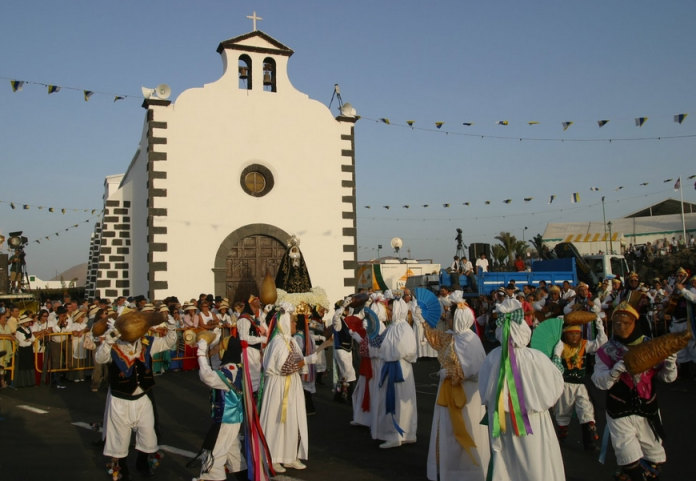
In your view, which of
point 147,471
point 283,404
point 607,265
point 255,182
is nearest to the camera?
point 147,471

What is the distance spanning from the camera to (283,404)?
7215mm

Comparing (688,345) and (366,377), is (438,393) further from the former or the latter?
(688,345)

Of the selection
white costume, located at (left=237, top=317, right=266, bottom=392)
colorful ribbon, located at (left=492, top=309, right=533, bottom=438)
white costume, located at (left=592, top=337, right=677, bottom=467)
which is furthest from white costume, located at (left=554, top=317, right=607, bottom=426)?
white costume, located at (left=237, top=317, right=266, bottom=392)

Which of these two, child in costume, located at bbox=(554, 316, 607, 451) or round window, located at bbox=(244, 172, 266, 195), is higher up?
round window, located at bbox=(244, 172, 266, 195)

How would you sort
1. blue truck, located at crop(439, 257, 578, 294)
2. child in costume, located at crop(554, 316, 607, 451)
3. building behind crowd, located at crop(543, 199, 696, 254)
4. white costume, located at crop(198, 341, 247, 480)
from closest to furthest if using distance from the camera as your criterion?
1. white costume, located at crop(198, 341, 247, 480)
2. child in costume, located at crop(554, 316, 607, 451)
3. blue truck, located at crop(439, 257, 578, 294)
4. building behind crowd, located at crop(543, 199, 696, 254)

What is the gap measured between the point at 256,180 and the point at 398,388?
1181cm

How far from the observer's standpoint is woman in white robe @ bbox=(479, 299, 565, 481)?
537 centimetres

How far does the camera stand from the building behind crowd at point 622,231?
1679 inches

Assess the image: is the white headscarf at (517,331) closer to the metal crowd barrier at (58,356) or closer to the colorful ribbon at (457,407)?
the colorful ribbon at (457,407)

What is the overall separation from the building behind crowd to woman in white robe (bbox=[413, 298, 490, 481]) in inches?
1362

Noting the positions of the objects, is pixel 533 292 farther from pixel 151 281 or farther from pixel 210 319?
pixel 151 281

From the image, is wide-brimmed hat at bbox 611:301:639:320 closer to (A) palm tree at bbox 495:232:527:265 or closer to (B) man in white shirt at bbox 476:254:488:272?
(B) man in white shirt at bbox 476:254:488:272

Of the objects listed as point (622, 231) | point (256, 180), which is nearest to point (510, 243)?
point (622, 231)

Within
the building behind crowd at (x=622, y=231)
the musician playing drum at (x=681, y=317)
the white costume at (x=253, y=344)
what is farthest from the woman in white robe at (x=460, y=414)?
the building behind crowd at (x=622, y=231)
